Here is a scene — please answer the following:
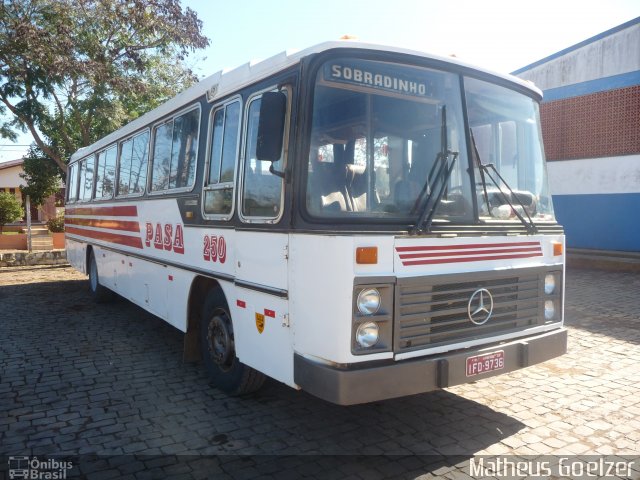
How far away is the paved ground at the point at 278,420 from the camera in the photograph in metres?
3.66

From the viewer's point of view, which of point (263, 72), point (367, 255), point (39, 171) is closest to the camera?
point (367, 255)

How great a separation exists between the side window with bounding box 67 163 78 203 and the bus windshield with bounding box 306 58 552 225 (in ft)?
31.2

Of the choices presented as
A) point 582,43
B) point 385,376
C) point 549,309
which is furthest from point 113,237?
point 582,43

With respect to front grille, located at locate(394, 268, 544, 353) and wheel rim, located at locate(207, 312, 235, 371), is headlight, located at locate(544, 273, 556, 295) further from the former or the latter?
wheel rim, located at locate(207, 312, 235, 371)

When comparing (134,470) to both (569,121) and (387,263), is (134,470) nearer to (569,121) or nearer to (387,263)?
(387,263)

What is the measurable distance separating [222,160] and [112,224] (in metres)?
4.26

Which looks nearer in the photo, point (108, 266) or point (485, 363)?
point (485, 363)

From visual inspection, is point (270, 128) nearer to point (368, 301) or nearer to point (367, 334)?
point (368, 301)

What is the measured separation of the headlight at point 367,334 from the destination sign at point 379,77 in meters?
1.67

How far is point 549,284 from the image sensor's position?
4.43 metres

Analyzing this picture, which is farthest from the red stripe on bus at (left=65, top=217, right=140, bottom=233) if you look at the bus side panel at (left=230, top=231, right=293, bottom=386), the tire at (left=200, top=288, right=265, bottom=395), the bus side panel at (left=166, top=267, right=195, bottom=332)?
the bus side panel at (left=230, top=231, right=293, bottom=386)

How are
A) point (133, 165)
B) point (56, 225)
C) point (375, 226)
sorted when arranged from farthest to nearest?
1. point (56, 225)
2. point (133, 165)
3. point (375, 226)

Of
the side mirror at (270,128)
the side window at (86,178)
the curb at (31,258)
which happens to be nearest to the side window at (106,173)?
the side window at (86,178)

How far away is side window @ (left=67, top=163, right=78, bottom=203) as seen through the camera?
11.6m
